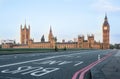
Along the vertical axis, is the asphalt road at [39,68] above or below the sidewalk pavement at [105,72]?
above

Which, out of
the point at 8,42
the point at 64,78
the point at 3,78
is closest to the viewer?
the point at 3,78

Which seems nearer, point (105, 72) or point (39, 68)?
point (105, 72)

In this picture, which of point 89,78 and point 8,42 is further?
point 8,42

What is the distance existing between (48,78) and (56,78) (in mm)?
308

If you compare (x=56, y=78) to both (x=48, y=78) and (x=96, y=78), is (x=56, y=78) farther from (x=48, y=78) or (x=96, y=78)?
(x=96, y=78)

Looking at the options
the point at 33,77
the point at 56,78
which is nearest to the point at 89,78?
the point at 56,78

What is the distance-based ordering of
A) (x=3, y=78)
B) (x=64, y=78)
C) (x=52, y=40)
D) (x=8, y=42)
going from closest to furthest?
(x=3, y=78), (x=64, y=78), (x=8, y=42), (x=52, y=40)

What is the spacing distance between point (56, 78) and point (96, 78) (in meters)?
1.53

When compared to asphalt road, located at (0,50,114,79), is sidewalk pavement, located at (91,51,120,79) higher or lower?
lower

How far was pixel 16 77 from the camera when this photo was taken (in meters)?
11.4

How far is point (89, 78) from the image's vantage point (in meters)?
12.1

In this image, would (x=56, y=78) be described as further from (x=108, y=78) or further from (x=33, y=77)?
(x=108, y=78)

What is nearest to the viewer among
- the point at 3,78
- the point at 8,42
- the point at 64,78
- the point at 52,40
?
the point at 3,78

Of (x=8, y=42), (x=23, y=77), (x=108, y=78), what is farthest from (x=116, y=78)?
(x=8, y=42)
